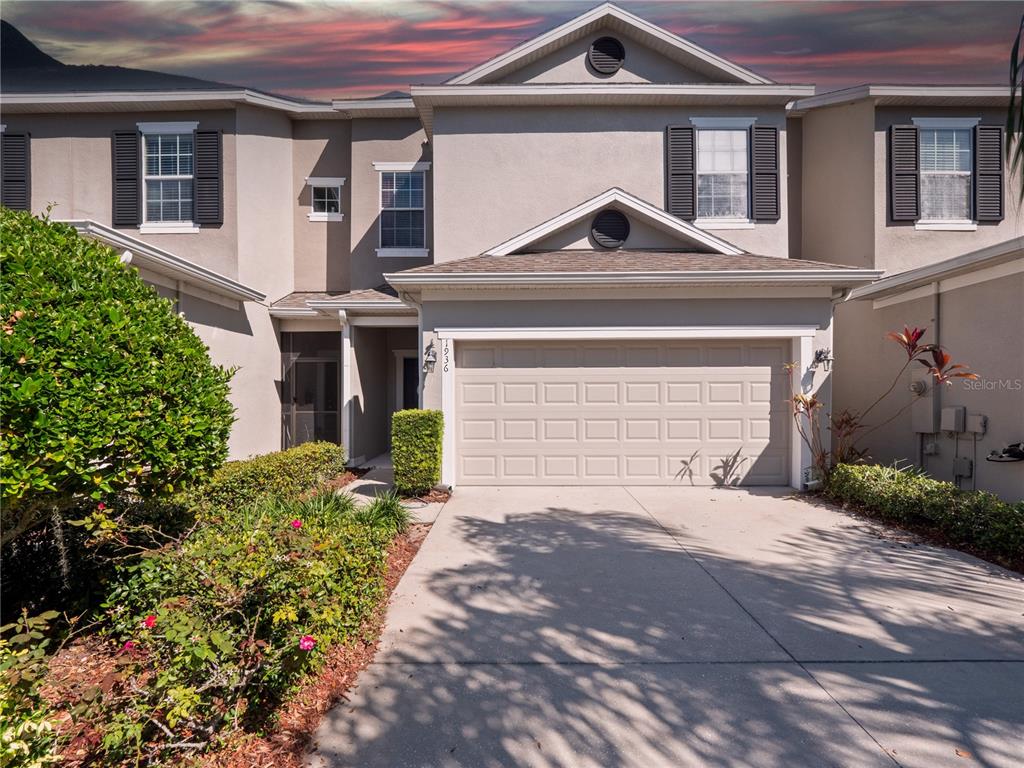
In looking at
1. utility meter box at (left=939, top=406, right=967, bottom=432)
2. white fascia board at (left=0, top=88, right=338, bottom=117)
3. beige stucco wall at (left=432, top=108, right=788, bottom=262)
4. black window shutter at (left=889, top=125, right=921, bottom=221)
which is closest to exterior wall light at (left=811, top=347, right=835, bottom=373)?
utility meter box at (left=939, top=406, right=967, bottom=432)

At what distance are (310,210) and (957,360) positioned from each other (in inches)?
499

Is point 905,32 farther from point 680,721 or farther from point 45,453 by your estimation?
point 45,453

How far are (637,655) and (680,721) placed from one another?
0.67 m

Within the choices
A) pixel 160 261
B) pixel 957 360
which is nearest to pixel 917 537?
pixel 957 360

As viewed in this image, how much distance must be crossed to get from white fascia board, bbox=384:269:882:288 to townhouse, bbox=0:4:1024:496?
4cm

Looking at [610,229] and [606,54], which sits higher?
[606,54]

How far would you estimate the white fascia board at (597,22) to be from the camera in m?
10.6

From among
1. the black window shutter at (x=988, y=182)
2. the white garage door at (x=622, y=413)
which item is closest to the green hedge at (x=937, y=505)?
the white garage door at (x=622, y=413)

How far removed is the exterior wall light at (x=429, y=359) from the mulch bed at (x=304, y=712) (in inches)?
191

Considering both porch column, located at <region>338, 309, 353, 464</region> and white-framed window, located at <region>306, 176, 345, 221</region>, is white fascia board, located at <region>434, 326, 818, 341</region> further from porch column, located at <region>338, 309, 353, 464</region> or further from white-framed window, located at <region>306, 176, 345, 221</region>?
white-framed window, located at <region>306, 176, 345, 221</region>

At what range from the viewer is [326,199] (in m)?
12.6

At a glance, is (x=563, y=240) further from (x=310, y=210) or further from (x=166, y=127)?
(x=166, y=127)

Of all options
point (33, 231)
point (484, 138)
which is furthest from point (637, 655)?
point (484, 138)

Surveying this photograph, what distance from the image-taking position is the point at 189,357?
395 centimetres
